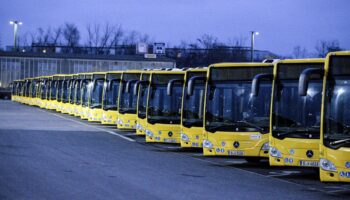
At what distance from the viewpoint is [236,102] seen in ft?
64.9

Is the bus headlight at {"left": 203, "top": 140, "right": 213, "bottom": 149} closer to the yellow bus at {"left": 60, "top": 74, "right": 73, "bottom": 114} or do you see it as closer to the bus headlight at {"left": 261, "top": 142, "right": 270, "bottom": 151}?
the bus headlight at {"left": 261, "top": 142, "right": 270, "bottom": 151}

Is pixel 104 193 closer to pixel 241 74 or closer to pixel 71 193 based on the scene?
pixel 71 193

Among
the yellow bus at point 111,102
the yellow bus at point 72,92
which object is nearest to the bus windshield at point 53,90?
the yellow bus at point 72,92

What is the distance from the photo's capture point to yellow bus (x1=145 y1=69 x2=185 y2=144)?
85.7 ft

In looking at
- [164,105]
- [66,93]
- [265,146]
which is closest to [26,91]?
[66,93]

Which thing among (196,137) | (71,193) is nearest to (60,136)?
(196,137)

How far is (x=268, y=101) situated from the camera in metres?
19.2

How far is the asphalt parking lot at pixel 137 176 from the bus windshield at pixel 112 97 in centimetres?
1241

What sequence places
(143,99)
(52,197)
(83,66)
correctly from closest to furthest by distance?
1. (52,197)
2. (143,99)
3. (83,66)

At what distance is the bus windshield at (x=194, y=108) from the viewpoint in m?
23.4

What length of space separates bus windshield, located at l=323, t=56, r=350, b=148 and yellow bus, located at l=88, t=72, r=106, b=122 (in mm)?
27700

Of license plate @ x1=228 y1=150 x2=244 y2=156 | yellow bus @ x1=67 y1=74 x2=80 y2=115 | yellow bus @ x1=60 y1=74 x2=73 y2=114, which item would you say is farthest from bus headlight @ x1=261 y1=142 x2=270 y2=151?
yellow bus @ x1=60 y1=74 x2=73 y2=114

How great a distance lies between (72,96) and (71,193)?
39.3 m

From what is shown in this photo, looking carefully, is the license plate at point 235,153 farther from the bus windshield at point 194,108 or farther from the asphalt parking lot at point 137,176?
the bus windshield at point 194,108
